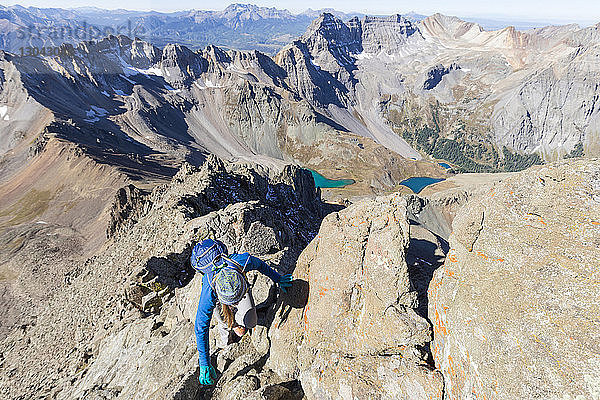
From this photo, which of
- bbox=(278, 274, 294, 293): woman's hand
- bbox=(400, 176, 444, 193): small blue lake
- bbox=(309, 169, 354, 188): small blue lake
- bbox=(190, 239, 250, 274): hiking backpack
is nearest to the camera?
bbox=(190, 239, 250, 274): hiking backpack

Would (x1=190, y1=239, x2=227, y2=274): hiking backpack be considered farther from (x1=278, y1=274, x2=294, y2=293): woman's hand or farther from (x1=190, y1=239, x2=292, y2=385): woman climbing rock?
(x1=278, y1=274, x2=294, y2=293): woman's hand

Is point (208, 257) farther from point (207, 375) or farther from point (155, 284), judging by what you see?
point (155, 284)

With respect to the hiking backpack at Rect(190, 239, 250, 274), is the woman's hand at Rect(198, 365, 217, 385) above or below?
below

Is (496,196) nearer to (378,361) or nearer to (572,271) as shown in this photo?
(572,271)

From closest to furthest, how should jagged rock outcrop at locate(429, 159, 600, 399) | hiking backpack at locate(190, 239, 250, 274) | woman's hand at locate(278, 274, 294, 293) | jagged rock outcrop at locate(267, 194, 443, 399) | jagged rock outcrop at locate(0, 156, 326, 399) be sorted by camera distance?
jagged rock outcrop at locate(429, 159, 600, 399) < jagged rock outcrop at locate(267, 194, 443, 399) < hiking backpack at locate(190, 239, 250, 274) < woman's hand at locate(278, 274, 294, 293) < jagged rock outcrop at locate(0, 156, 326, 399)

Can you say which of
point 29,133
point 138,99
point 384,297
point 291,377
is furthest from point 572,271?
point 138,99

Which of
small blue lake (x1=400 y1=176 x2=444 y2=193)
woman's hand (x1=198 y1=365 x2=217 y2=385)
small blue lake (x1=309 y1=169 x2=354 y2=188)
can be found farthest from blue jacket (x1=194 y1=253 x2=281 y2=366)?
small blue lake (x1=400 y1=176 x2=444 y2=193)

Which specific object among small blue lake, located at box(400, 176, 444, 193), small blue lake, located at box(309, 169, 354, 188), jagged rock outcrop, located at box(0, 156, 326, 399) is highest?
jagged rock outcrop, located at box(0, 156, 326, 399)
